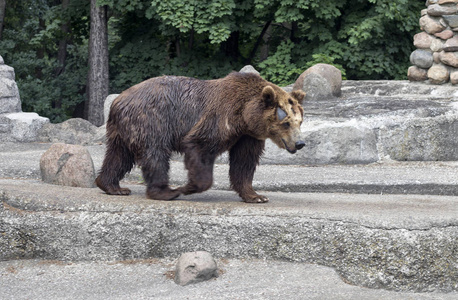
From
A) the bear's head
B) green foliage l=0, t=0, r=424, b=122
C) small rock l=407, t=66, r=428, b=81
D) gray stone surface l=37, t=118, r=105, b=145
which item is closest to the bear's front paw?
the bear's head

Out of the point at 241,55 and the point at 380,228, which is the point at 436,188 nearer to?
the point at 380,228

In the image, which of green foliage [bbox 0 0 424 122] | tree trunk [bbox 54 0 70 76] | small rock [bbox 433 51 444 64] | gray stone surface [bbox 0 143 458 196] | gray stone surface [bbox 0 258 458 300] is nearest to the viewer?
gray stone surface [bbox 0 258 458 300]

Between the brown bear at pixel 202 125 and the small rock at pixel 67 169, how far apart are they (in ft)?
3.76

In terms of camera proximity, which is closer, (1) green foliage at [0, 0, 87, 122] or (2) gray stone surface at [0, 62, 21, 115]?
(2) gray stone surface at [0, 62, 21, 115]

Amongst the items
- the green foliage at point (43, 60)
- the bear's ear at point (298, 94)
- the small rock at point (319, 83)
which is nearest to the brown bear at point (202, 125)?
the bear's ear at point (298, 94)

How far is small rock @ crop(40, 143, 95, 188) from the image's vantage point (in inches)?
256

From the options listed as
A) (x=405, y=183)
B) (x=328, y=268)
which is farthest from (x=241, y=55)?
(x=328, y=268)

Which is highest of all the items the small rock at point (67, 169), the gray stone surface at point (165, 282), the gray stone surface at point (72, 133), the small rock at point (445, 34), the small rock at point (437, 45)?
the small rock at point (445, 34)

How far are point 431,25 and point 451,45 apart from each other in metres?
0.61

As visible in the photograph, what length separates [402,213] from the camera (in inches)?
195

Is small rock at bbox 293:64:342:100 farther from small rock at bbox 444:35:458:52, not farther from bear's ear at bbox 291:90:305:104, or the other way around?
bear's ear at bbox 291:90:305:104

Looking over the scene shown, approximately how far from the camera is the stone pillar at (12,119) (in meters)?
10.8

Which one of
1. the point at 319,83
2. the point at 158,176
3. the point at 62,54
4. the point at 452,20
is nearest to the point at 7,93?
the point at 319,83

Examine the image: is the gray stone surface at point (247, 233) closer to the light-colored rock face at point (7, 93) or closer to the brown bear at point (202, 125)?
the brown bear at point (202, 125)
